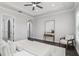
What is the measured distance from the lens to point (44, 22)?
2.99 metres

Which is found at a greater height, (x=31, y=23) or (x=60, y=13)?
(x=60, y=13)

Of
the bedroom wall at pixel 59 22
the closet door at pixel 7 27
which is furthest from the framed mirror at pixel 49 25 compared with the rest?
the closet door at pixel 7 27

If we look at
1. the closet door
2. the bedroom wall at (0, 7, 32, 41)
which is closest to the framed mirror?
the bedroom wall at (0, 7, 32, 41)

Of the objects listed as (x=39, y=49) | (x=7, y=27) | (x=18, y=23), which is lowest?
(x=39, y=49)

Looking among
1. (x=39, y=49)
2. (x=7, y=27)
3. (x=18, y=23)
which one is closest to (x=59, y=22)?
(x=39, y=49)

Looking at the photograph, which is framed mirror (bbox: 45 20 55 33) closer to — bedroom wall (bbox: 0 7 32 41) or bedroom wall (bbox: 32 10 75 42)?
bedroom wall (bbox: 32 10 75 42)

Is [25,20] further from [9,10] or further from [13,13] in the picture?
[9,10]

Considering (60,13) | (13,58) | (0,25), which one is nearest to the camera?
(13,58)

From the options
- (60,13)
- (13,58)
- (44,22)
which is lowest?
(13,58)

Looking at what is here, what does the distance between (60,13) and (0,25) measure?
10.8ft

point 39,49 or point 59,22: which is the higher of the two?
point 59,22

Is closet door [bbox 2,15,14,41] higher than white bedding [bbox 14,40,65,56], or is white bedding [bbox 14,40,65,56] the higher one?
closet door [bbox 2,15,14,41]

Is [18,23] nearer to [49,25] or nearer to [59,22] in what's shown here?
[49,25]

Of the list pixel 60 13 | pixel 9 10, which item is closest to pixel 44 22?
pixel 60 13
